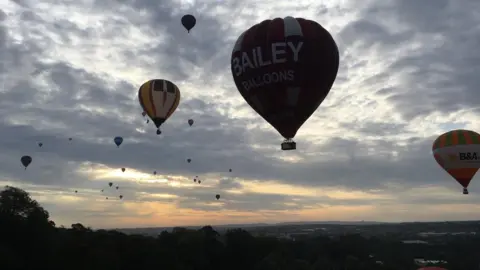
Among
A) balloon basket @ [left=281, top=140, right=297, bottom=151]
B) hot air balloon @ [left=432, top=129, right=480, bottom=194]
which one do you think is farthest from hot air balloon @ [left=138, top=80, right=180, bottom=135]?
hot air balloon @ [left=432, top=129, right=480, bottom=194]

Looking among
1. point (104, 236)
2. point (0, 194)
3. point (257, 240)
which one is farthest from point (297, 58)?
point (257, 240)

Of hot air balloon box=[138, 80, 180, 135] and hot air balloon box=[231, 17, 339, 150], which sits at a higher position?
hot air balloon box=[138, 80, 180, 135]

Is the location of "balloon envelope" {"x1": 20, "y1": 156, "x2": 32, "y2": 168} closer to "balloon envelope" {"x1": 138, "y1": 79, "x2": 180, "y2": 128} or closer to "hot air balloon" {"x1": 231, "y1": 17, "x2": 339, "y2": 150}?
"balloon envelope" {"x1": 138, "y1": 79, "x2": 180, "y2": 128}

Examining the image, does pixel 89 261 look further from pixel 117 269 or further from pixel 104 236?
pixel 104 236

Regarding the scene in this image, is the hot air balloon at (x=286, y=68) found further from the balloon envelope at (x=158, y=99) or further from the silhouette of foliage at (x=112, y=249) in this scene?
the silhouette of foliage at (x=112, y=249)

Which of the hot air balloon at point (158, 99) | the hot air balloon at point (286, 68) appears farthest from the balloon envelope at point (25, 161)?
the hot air balloon at point (286, 68)

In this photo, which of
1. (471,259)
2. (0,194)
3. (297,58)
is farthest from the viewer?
(471,259)

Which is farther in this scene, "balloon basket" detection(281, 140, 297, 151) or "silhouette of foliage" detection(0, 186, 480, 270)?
"silhouette of foliage" detection(0, 186, 480, 270)
